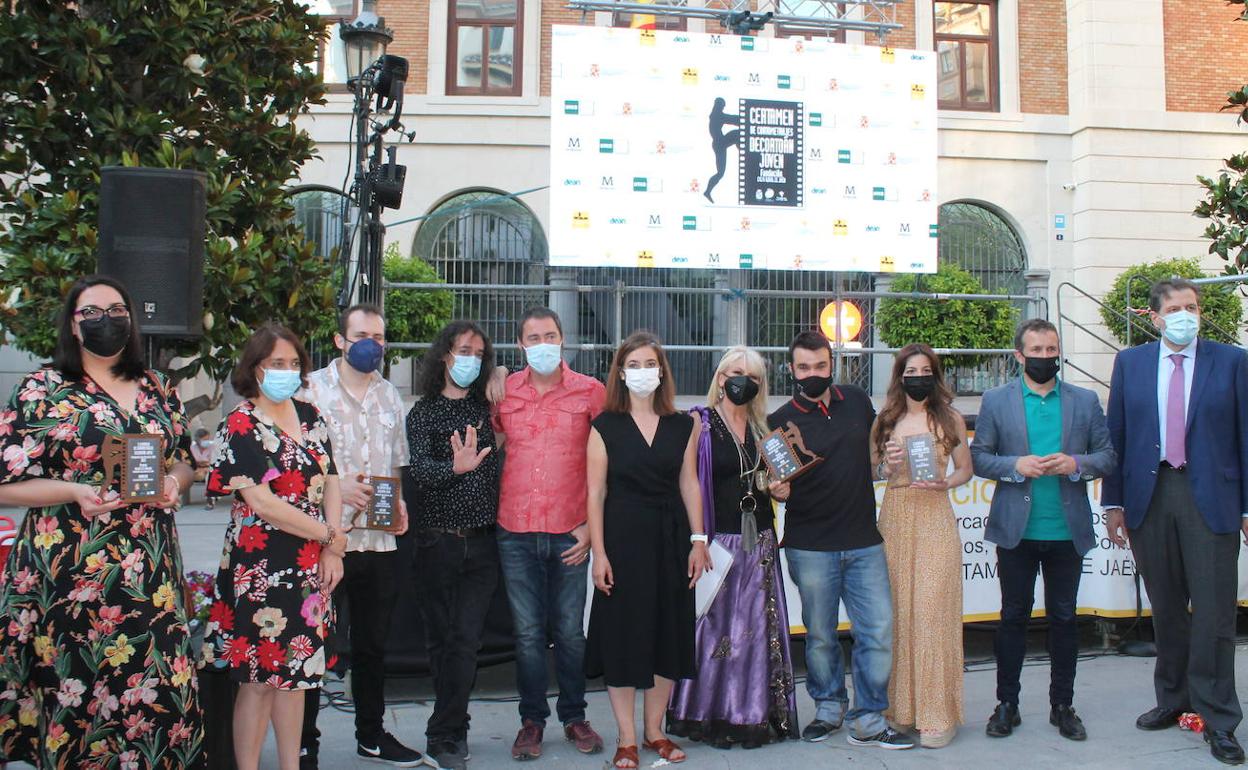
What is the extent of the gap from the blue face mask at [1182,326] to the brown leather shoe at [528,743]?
3565mm

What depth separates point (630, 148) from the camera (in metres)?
9.34

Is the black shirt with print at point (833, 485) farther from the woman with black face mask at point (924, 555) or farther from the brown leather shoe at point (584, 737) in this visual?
the brown leather shoe at point (584, 737)

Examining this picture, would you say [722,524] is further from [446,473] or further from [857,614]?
[446,473]

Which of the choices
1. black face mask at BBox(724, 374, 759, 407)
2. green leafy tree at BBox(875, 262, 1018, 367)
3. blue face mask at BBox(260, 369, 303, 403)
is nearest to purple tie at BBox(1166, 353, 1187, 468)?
black face mask at BBox(724, 374, 759, 407)

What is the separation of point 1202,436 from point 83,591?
484 cm

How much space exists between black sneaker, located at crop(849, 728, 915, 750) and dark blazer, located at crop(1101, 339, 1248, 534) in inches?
60.9

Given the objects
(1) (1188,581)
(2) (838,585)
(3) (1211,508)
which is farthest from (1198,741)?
(2) (838,585)

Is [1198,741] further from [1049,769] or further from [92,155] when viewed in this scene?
[92,155]

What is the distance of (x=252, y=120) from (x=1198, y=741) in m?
5.58

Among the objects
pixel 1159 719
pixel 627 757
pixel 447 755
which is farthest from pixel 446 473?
pixel 1159 719

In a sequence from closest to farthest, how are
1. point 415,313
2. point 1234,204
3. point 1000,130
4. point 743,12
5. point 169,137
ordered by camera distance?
1. point 169,137
2. point 1234,204
3. point 415,313
4. point 743,12
5. point 1000,130

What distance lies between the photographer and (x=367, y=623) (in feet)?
15.5

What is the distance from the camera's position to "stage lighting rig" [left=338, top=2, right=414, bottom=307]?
27.6 ft

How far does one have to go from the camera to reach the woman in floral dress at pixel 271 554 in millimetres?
3947
